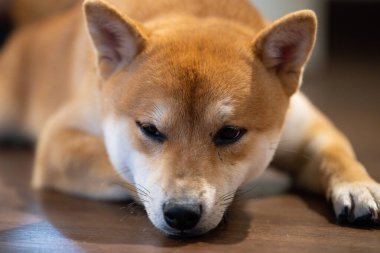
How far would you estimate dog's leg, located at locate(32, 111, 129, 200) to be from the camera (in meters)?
2.11

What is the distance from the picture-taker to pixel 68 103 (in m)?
2.49

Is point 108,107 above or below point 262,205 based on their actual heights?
above

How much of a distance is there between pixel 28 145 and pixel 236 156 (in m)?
1.46

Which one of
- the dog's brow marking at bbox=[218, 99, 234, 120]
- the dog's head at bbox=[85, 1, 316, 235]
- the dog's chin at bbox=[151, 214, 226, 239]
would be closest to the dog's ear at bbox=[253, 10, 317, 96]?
the dog's head at bbox=[85, 1, 316, 235]

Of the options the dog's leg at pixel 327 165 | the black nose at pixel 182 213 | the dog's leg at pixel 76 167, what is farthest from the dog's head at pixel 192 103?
the dog's leg at pixel 327 165

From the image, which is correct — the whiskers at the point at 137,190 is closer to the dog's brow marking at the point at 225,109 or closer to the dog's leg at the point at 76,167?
the dog's leg at the point at 76,167

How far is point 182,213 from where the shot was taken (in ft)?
5.36

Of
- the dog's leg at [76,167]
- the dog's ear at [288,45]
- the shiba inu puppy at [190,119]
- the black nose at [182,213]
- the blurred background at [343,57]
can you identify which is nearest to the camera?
the black nose at [182,213]

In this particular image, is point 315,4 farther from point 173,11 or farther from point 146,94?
point 146,94

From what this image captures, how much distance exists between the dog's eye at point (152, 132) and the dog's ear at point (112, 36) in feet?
0.77

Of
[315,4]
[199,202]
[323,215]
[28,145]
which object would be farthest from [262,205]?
[315,4]

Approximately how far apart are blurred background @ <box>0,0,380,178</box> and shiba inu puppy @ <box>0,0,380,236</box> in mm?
519

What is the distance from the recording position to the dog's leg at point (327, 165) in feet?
6.15

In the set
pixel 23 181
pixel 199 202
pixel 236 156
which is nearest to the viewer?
pixel 199 202
